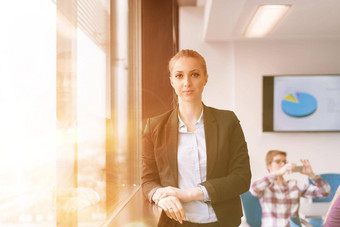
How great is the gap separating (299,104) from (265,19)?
145 cm

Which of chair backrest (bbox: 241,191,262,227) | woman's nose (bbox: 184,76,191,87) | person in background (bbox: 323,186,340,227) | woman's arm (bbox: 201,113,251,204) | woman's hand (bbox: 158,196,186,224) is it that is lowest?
chair backrest (bbox: 241,191,262,227)

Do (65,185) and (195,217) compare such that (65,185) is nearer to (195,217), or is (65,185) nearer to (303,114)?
(195,217)

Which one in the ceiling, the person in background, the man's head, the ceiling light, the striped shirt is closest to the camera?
the person in background

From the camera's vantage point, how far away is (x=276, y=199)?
8.81 ft

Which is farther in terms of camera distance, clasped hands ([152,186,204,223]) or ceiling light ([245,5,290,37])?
ceiling light ([245,5,290,37])

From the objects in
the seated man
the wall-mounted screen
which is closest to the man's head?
the seated man

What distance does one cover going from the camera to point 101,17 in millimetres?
1881

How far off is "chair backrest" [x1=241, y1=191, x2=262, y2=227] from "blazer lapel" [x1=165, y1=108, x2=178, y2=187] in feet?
6.52

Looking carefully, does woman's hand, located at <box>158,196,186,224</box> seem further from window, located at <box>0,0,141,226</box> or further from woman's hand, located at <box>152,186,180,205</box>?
window, located at <box>0,0,141,226</box>

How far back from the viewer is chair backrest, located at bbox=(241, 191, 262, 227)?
2892 millimetres

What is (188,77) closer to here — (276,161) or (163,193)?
(163,193)

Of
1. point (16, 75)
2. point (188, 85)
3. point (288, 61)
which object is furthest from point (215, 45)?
point (16, 75)

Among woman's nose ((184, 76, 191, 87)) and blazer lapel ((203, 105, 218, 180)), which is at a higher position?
woman's nose ((184, 76, 191, 87))

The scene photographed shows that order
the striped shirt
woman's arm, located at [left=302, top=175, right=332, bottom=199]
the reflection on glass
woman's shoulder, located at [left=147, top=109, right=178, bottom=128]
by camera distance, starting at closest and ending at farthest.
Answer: the reflection on glass < woman's shoulder, located at [left=147, top=109, right=178, bottom=128] < the striped shirt < woman's arm, located at [left=302, top=175, right=332, bottom=199]
